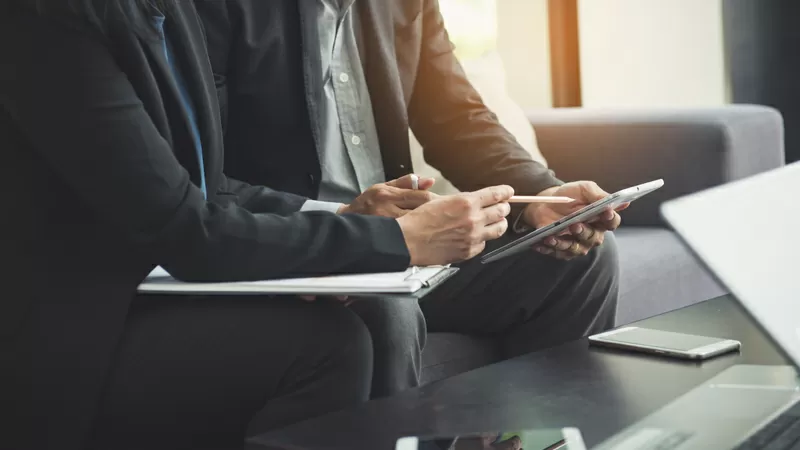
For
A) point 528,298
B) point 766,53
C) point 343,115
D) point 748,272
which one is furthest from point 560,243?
point 766,53

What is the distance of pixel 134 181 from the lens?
97 centimetres

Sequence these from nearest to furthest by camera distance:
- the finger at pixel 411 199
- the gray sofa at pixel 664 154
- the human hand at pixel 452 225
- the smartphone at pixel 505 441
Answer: the smartphone at pixel 505 441 → the human hand at pixel 452 225 → the finger at pixel 411 199 → the gray sofa at pixel 664 154

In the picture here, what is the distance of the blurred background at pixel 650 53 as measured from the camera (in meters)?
2.79

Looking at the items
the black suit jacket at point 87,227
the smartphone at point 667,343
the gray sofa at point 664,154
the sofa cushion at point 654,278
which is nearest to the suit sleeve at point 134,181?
the black suit jacket at point 87,227

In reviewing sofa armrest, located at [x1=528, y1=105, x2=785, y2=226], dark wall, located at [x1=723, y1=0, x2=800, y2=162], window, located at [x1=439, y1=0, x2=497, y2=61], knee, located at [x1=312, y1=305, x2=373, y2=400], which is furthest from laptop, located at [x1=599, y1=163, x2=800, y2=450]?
dark wall, located at [x1=723, y1=0, x2=800, y2=162]

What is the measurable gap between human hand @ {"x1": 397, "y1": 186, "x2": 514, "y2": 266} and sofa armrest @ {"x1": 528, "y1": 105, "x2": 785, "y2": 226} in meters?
0.92

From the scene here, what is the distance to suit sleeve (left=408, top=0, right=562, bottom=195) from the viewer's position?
160cm

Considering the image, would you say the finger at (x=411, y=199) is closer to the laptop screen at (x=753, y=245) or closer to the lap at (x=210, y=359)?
the lap at (x=210, y=359)

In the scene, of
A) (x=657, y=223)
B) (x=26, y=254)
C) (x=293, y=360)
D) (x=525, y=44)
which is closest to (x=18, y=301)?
(x=26, y=254)

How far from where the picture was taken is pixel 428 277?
94 centimetres

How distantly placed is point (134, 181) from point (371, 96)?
A: 60 centimetres

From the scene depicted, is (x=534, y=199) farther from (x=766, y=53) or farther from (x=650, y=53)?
(x=766, y=53)

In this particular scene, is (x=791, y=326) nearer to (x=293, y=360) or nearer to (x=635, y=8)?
(x=293, y=360)

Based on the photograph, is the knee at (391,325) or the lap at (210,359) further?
the knee at (391,325)
